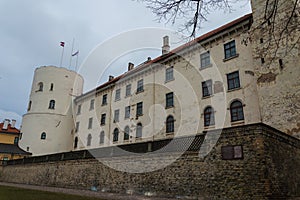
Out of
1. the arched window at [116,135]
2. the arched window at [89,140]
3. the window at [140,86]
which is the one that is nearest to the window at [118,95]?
the window at [140,86]

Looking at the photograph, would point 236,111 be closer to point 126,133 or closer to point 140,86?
point 140,86

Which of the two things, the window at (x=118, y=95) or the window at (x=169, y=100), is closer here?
the window at (x=169, y=100)

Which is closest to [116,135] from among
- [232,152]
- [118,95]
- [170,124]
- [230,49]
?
[118,95]

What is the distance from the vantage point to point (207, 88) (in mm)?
20172

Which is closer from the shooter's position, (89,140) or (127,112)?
(127,112)

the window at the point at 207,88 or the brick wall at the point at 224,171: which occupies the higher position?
the window at the point at 207,88

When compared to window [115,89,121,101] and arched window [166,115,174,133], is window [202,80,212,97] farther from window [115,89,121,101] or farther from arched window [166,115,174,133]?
window [115,89,121,101]

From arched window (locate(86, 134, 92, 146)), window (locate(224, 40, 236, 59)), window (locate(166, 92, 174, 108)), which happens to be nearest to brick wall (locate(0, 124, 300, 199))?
window (locate(224, 40, 236, 59))

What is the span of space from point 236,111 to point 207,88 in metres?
3.35

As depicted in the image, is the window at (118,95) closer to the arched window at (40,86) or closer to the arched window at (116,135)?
the arched window at (116,135)

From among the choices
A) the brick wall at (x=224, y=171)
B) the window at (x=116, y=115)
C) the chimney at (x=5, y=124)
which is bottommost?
the brick wall at (x=224, y=171)

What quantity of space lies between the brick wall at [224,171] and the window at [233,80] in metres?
6.55

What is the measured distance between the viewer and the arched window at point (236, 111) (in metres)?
17.6

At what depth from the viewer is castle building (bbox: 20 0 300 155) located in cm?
1625
